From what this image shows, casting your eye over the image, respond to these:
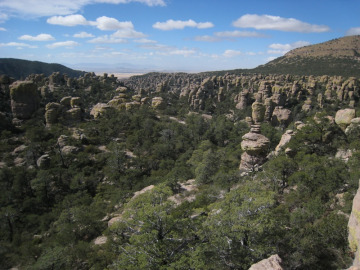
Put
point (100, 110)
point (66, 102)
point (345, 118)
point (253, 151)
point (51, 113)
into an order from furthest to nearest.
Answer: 1. point (100, 110)
2. point (66, 102)
3. point (51, 113)
4. point (345, 118)
5. point (253, 151)

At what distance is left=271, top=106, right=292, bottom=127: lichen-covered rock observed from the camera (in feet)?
194

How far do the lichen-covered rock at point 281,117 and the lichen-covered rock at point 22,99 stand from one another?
5697cm

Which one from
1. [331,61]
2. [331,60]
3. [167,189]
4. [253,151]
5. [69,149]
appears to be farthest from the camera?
[331,60]

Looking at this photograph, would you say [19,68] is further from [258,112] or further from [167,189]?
[167,189]

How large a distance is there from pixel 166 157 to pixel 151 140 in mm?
7296

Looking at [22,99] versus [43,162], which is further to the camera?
[22,99]

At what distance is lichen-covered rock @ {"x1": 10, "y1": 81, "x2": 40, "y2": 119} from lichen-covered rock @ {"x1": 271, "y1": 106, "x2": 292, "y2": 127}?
2243 inches

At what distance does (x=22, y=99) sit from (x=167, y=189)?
5022 centimetres

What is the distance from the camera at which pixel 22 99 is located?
1973 inches

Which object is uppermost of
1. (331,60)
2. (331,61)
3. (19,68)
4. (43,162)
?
(331,60)

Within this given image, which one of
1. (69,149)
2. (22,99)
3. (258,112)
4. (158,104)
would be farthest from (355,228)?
(158,104)

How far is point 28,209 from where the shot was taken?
2962 centimetres

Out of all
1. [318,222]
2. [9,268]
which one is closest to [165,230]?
[318,222]

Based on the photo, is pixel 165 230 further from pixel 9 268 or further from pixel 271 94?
pixel 271 94
